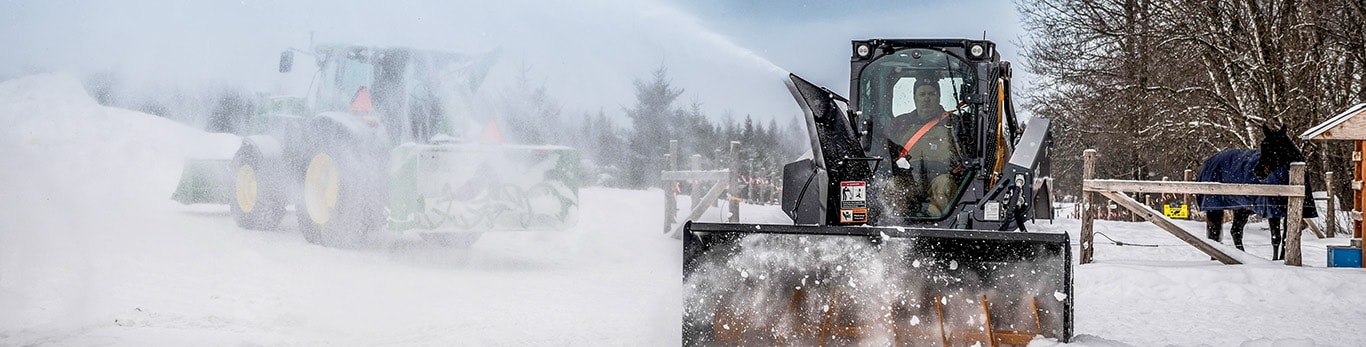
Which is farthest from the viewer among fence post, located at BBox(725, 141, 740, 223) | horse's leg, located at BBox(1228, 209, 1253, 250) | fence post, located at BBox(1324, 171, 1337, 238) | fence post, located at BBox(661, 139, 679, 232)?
fence post, located at BBox(1324, 171, 1337, 238)

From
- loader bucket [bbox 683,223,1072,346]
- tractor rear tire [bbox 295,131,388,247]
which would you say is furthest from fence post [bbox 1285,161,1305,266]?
tractor rear tire [bbox 295,131,388,247]

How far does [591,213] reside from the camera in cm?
1247

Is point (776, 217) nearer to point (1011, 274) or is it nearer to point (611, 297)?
point (611, 297)

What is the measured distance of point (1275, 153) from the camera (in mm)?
11336

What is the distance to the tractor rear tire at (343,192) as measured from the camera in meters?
9.34

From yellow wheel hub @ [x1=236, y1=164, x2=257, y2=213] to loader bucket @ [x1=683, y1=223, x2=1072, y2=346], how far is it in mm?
6249

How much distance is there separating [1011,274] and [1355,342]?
2.73m

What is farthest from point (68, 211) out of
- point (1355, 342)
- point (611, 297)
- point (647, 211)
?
point (1355, 342)

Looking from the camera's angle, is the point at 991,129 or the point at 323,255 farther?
the point at 323,255

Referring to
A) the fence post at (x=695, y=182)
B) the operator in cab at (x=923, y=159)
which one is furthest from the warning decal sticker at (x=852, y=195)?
the fence post at (x=695, y=182)

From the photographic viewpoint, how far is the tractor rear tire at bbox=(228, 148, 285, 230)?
10.0 meters

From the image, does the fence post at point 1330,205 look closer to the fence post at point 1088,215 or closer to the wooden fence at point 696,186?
the fence post at point 1088,215

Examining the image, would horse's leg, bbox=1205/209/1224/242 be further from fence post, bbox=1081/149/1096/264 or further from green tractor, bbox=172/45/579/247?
green tractor, bbox=172/45/579/247

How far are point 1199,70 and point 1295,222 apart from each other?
542 inches
